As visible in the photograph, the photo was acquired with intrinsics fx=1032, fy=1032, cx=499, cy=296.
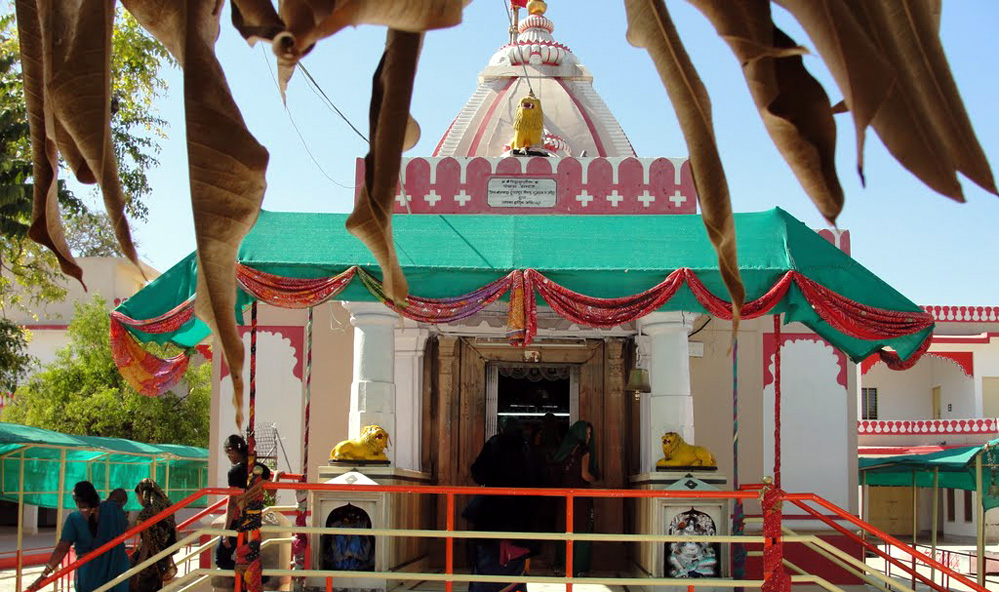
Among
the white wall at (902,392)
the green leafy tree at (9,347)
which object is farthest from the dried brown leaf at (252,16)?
the white wall at (902,392)

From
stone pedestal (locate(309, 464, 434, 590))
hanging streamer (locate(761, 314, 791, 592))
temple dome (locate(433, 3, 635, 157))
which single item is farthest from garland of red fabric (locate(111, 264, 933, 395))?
temple dome (locate(433, 3, 635, 157))

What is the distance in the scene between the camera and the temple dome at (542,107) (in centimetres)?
1288

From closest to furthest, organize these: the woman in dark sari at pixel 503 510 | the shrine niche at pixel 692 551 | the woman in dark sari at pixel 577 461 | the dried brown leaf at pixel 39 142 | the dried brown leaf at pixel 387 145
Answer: the dried brown leaf at pixel 387 145
the dried brown leaf at pixel 39 142
the woman in dark sari at pixel 503 510
the shrine niche at pixel 692 551
the woman in dark sari at pixel 577 461

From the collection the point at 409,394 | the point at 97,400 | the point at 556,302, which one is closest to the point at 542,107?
the point at 409,394

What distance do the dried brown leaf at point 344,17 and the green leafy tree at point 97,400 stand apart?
27392mm

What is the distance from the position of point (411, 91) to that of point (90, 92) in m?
0.41

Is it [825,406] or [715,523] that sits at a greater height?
[825,406]

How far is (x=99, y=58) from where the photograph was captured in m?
1.31

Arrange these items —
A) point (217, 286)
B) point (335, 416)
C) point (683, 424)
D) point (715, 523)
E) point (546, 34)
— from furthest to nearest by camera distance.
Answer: point (546, 34)
point (335, 416)
point (683, 424)
point (715, 523)
point (217, 286)

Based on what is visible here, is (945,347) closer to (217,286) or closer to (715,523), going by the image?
(715,523)

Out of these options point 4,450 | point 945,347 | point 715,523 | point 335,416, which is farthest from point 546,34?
point 945,347

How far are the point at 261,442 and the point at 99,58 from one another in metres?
10.6

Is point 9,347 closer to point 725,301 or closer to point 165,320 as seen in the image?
point 165,320

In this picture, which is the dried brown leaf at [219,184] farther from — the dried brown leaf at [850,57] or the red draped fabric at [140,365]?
the red draped fabric at [140,365]
